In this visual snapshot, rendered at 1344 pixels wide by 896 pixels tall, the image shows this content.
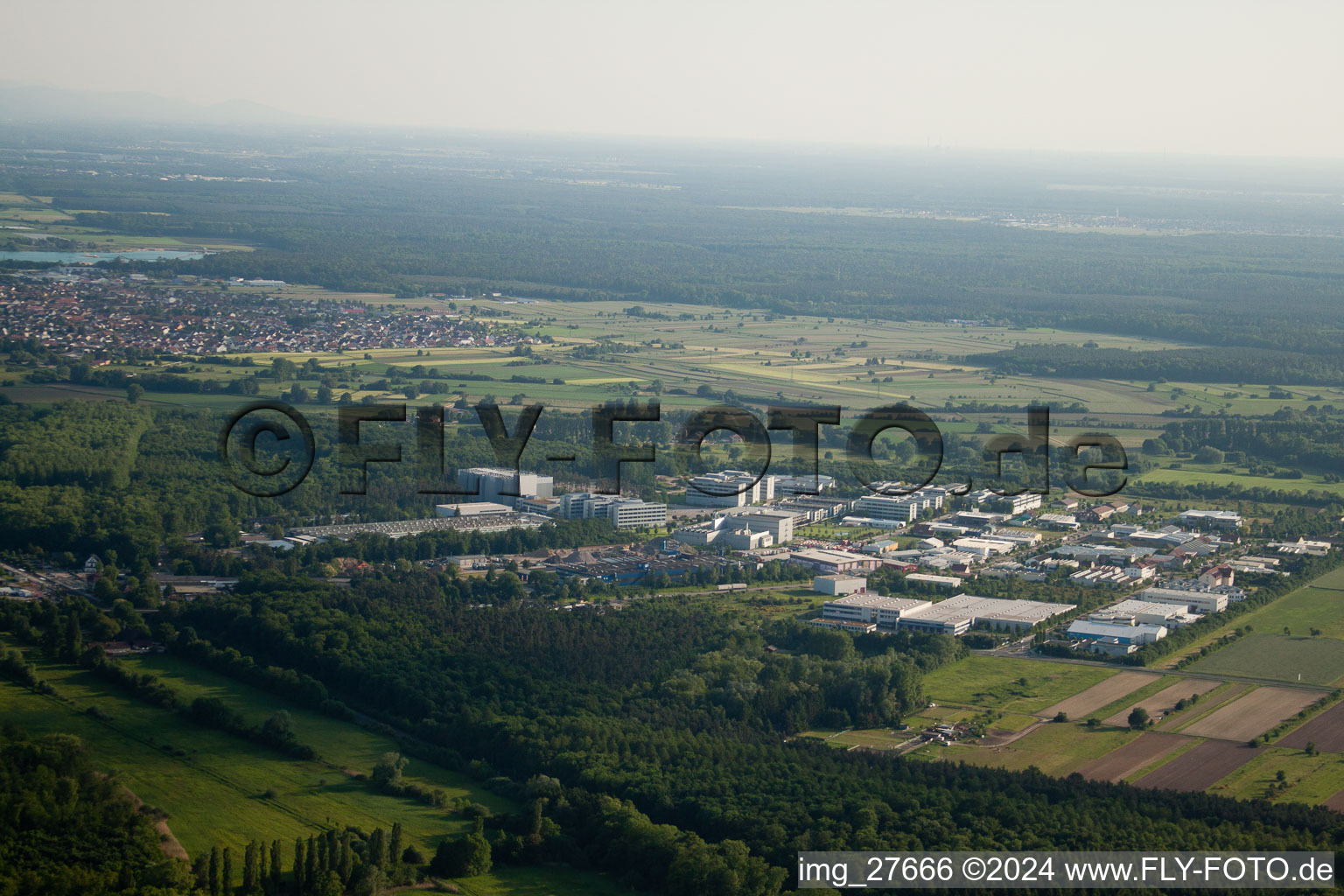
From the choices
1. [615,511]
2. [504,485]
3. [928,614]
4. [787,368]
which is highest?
[787,368]

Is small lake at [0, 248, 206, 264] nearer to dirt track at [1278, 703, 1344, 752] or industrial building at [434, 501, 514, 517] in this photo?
industrial building at [434, 501, 514, 517]

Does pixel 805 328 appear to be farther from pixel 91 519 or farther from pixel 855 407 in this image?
pixel 91 519

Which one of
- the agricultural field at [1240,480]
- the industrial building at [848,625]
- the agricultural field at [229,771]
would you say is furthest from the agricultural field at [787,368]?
the agricultural field at [229,771]

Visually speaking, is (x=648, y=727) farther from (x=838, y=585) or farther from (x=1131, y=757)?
(x=838, y=585)

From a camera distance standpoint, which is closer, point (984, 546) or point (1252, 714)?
point (1252, 714)

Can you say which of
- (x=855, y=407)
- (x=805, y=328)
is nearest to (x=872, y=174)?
(x=805, y=328)

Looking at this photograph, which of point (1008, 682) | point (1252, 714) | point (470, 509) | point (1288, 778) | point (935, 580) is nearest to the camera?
point (1288, 778)

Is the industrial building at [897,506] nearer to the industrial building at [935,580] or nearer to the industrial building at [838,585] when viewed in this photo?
the industrial building at [935,580]

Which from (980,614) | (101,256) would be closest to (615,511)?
(980,614)
